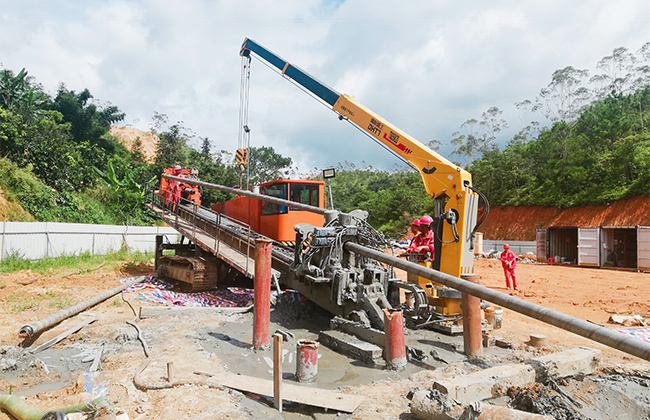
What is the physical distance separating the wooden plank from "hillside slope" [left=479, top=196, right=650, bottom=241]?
98.7 feet

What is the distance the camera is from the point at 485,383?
4.36 m

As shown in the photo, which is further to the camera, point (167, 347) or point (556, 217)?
point (556, 217)

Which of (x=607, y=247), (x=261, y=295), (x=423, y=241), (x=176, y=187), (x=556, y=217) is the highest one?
(x=556, y=217)

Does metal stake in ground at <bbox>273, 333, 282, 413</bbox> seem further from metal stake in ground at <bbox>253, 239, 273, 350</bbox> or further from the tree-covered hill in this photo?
the tree-covered hill

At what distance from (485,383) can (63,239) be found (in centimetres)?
1706

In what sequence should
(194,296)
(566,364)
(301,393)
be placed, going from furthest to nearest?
(194,296) < (566,364) < (301,393)

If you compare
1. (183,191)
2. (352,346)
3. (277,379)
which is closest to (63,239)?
(183,191)

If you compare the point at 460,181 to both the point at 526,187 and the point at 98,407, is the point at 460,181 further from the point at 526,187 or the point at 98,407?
the point at 526,187

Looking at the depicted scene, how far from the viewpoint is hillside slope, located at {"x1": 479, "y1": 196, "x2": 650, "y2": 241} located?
27922mm

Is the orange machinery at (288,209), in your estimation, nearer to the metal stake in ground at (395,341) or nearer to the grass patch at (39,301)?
the grass patch at (39,301)

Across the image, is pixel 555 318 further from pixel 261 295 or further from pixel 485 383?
pixel 261 295

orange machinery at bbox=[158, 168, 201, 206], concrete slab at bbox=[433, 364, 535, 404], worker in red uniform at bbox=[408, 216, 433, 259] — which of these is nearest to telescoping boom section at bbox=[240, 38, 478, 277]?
worker in red uniform at bbox=[408, 216, 433, 259]

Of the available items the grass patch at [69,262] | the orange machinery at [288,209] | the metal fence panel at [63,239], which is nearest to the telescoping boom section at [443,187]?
the orange machinery at [288,209]

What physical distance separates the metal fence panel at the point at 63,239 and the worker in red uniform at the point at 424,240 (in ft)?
40.2
